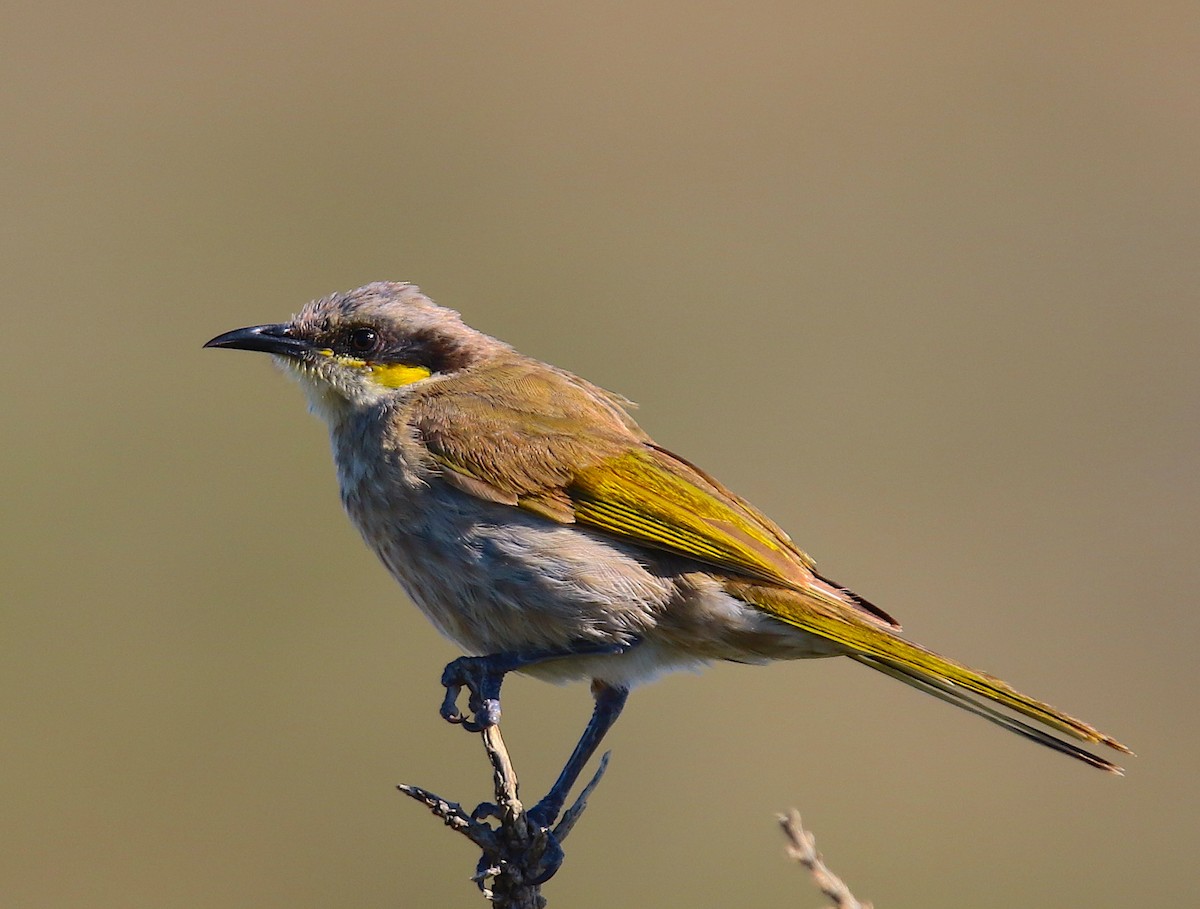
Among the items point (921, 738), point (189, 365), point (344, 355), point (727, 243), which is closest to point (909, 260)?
point (727, 243)

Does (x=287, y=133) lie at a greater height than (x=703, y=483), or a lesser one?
greater

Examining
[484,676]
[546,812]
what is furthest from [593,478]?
[546,812]

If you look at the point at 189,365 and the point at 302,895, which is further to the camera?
the point at 189,365

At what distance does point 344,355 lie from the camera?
620 cm

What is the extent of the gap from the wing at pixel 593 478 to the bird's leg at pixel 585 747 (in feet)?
2.51

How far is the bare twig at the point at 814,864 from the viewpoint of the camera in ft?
12.0

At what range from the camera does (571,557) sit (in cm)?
540

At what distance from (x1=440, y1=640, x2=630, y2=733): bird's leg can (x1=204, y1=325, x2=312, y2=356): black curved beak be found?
1566 mm

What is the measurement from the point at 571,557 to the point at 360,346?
1466 millimetres

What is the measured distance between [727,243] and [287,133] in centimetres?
610

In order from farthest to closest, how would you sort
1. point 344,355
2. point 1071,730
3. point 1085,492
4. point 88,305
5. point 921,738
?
point 88,305, point 1085,492, point 921,738, point 344,355, point 1071,730

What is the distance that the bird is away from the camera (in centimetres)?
529

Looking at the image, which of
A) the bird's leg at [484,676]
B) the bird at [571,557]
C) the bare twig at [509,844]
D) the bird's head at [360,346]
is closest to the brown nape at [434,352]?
the bird's head at [360,346]

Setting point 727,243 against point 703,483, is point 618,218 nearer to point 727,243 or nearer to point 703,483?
point 727,243
